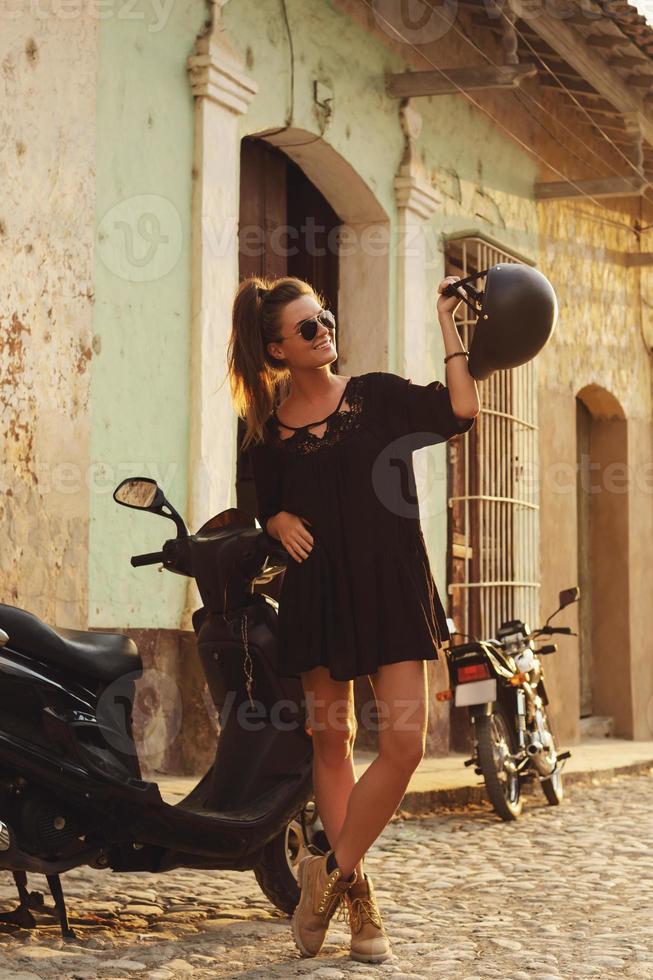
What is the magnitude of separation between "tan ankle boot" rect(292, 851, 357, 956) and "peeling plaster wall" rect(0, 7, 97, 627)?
253 cm

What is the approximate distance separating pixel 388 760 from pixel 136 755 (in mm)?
703

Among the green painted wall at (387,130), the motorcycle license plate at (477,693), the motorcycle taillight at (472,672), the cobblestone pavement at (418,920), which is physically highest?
the green painted wall at (387,130)

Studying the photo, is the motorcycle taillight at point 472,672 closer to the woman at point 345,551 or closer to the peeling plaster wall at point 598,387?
the woman at point 345,551

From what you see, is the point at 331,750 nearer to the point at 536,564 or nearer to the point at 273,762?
the point at 273,762

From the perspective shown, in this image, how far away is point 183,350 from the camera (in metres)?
7.32

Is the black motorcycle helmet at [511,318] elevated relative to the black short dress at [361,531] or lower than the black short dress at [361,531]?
elevated

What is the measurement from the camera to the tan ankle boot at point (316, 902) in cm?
390

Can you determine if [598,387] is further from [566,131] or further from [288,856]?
[288,856]

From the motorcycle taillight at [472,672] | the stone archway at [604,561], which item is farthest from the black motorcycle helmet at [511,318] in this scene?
the stone archway at [604,561]

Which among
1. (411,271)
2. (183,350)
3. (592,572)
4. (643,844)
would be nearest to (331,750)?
(643,844)

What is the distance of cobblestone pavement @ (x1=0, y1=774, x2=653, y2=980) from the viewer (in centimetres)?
382

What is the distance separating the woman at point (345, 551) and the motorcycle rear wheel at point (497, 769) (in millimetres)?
3362

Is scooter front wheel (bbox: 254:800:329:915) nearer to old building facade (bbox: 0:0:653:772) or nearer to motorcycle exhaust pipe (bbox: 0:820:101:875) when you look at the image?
motorcycle exhaust pipe (bbox: 0:820:101:875)

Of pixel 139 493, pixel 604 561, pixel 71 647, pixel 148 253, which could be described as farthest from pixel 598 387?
pixel 71 647
